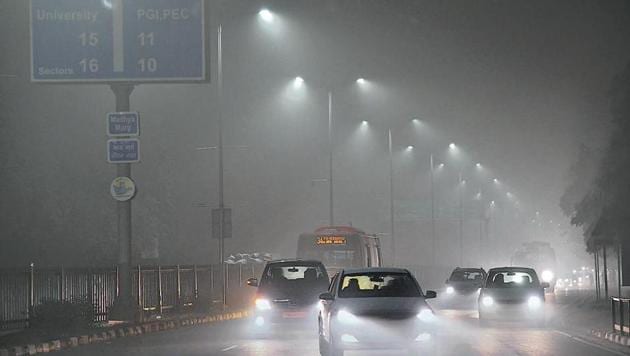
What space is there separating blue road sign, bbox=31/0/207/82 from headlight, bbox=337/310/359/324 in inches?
526

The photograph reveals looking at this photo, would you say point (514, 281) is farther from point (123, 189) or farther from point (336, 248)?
point (336, 248)

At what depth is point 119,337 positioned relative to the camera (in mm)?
31438

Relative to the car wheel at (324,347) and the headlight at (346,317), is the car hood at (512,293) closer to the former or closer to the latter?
the car wheel at (324,347)

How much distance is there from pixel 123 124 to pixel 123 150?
727mm

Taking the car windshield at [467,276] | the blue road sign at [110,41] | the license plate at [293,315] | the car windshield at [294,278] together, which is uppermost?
the blue road sign at [110,41]

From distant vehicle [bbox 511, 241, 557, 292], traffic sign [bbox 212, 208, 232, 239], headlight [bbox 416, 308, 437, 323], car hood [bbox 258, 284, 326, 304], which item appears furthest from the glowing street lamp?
distant vehicle [bbox 511, 241, 557, 292]

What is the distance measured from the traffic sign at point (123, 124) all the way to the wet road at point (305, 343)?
5.69 m

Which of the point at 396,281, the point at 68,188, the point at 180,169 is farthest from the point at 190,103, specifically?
the point at 396,281

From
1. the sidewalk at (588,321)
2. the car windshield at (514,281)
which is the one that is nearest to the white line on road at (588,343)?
the sidewalk at (588,321)

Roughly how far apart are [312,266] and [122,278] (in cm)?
570

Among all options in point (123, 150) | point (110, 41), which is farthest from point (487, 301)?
point (110, 41)

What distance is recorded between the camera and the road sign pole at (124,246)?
112ft

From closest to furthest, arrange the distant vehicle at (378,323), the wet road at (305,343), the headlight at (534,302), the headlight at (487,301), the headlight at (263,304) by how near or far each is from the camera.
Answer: the distant vehicle at (378,323), the wet road at (305,343), the headlight at (263,304), the headlight at (534,302), the headlight at (487,301)

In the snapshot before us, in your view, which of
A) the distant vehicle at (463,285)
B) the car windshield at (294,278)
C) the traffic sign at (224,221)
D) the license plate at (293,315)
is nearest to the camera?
the license plate at (293,315)
